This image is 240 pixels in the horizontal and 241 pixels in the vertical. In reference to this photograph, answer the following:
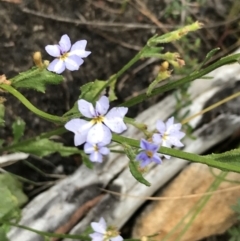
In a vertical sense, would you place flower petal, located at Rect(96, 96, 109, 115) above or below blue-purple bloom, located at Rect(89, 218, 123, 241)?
above

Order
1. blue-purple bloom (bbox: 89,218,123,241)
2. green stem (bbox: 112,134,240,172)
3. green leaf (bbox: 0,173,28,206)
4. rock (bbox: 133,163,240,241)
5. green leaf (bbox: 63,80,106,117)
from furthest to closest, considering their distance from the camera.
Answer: rock (bbox: 133,163,240,241) < green leaf (bbox: 0,173,28,206) < blue-purple bloom (bbox: 89,218,123,241) < green leaf (bbox: 63,80,106,117) < green stem (bbox: 112,134,240,172)

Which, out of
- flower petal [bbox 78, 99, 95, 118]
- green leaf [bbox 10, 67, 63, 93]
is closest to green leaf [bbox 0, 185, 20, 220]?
green leaf [bbox 10, 67, 63, 93]

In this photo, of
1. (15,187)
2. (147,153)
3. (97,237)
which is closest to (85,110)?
(147,153)

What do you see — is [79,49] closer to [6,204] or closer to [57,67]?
[57,67]

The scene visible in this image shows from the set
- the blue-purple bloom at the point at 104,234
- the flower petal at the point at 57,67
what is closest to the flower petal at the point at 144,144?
the flower petal at the point at 57,67

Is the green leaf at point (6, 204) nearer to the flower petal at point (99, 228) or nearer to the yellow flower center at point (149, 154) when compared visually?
the flower petal at point (99, 228)

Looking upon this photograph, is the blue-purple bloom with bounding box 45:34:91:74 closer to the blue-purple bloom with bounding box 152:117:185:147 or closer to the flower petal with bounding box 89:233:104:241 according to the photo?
the blue-purple bloom with bounding box 152:117:185:147
